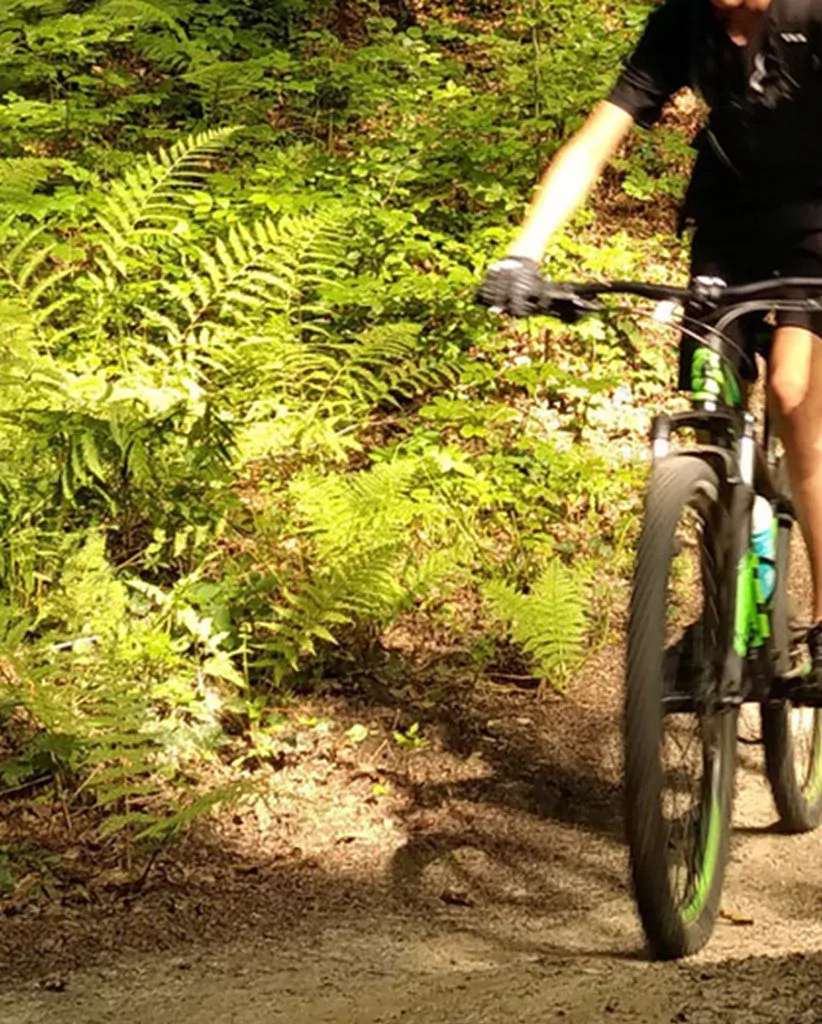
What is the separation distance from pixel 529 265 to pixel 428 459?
3355 millimetres

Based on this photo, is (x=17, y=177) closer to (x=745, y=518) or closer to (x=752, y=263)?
(x=752, y=263)

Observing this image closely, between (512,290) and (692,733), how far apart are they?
1.25 meters

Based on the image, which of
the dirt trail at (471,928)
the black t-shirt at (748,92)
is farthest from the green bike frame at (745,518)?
the dirt trail at (471,928)

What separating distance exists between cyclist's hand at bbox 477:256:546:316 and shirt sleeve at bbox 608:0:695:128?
74 cm

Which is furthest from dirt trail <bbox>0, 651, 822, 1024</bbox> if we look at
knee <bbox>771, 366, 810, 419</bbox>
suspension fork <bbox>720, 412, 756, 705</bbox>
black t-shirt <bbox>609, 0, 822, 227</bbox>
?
black t-shirt <bbox>609, 0, 822, 227</bbox>

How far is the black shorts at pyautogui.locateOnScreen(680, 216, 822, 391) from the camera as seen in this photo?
149 inches

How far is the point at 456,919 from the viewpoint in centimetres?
416

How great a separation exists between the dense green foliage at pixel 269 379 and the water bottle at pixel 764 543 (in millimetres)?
1753

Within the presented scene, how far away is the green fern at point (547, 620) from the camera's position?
5.55 m

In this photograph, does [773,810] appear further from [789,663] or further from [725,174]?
[725,174]

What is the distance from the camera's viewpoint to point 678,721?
3555 millimetres

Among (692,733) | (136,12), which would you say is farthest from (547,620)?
(136,12)

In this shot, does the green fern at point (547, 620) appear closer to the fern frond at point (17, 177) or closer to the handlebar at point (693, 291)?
the handlebar at point (693, 291)

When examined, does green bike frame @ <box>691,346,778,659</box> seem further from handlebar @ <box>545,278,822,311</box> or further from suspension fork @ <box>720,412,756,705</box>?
handlebar @ <box>545,278,822,311</box>
